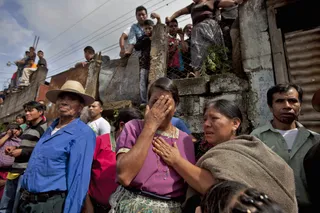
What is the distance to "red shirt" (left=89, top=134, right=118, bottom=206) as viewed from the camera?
2.17m

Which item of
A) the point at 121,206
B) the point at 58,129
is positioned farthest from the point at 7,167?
the point at 121,206

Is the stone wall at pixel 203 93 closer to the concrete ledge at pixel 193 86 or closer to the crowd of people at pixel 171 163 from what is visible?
the concrete ledge at pixel 193 86

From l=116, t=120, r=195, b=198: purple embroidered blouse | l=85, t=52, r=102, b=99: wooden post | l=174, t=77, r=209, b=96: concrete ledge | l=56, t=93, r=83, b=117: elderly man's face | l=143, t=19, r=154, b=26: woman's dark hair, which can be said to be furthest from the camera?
l=85, t=52, r=102, b=99: wooden post

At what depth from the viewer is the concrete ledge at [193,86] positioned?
4102mm

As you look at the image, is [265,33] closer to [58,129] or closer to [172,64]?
[172,64]

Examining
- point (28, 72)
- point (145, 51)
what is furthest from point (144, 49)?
point (28, 72)

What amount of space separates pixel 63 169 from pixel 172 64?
3.54m

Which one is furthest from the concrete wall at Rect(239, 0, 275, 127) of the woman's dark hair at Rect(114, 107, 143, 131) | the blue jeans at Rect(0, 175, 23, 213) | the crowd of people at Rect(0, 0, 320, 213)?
the blue jeans at Rect(0, 175, 23, 213)

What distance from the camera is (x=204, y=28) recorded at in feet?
14.8

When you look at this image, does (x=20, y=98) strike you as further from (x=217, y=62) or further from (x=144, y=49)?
(x=217, y=62)

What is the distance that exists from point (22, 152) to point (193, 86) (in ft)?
9.79

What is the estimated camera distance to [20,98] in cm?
1182

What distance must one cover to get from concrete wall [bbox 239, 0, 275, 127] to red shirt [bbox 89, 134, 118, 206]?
2381 mm

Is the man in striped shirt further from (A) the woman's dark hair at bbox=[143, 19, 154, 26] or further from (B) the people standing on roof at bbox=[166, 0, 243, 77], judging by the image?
(A) the woman's dark hair at bbox=[143, 19, 154, 26]
